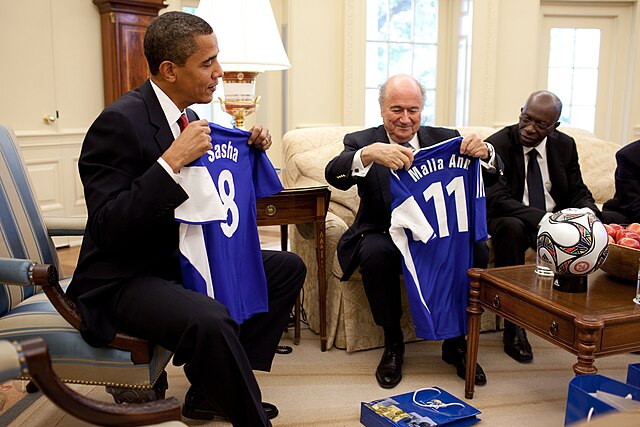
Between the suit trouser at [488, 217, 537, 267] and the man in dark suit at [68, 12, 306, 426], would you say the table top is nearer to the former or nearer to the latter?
the suit trouser at [488, 217, 537, 267]

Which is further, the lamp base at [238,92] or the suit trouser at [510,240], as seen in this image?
the lamp base at [238,92]

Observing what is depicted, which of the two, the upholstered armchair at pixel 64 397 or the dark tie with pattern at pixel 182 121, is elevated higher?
the dark tie with pattern at pixel 182 121

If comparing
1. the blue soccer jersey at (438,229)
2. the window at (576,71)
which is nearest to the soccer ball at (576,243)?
the blue soccer jersey at (438,229)

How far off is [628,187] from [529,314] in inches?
55.6

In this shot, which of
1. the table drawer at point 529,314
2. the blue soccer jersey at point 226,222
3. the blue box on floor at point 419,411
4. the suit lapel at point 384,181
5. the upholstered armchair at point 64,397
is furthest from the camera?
the suit lapel at point 384,181

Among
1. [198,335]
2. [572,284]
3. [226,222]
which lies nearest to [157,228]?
[226,222]

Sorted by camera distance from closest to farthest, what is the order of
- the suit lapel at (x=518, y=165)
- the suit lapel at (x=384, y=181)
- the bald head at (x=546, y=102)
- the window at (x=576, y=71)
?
the suit lapel at (x=384, y=181)
the bald head at (x=546, y=102)
the suit lapel at (x=518, y=165)
the window at (x=576, y=71)

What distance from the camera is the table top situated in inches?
78.5

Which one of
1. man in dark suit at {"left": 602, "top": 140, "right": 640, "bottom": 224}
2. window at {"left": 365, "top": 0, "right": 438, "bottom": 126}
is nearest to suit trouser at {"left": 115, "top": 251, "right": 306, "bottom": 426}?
man in dark suit at {"left": 602, "top": 140, "right": 640, "bottom": 224}

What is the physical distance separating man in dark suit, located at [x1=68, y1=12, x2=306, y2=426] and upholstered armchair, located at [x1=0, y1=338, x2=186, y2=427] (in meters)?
0.46

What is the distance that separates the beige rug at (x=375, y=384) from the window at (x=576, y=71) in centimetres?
392

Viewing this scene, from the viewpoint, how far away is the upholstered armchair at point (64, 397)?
1105 millimetres

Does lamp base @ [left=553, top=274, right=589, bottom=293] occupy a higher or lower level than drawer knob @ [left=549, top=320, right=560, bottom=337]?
higher

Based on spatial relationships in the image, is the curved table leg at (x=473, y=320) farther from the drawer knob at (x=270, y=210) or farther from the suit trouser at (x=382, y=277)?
the drawer knob at (x=270, y=210)
